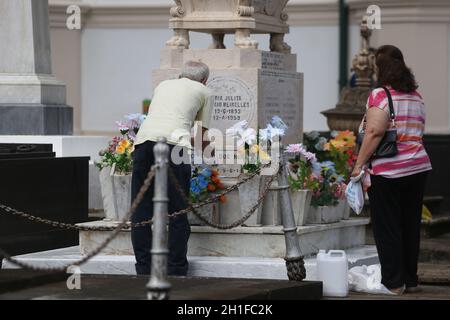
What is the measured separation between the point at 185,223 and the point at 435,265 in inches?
131

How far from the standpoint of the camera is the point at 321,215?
42.5 ft

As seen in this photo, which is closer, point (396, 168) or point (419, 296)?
point (396, 168)

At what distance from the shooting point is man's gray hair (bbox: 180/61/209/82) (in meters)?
12.0

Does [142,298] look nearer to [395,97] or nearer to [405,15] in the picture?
[395,97]

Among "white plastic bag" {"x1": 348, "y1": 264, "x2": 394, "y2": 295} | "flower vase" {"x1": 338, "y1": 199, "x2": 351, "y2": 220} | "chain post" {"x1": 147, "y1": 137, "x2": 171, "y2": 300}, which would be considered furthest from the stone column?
"chain post" {"x1": 147, "y1": 137, "x2": 171, "y2": 300}

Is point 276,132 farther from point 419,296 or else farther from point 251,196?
point 419,296

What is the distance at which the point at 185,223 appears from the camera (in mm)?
11820

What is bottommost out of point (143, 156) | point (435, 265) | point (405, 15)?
point (435, 265)

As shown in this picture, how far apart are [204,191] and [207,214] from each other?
0.19 metres

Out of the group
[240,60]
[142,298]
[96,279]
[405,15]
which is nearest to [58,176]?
[240,60]

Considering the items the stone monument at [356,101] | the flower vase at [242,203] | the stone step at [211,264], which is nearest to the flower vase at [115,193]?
the stone step at [211,264]

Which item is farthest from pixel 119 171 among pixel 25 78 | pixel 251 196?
pixel 25 78

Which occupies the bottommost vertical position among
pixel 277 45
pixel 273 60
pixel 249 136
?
pixel 249 136

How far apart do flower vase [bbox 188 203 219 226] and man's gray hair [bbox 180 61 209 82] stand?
3.40 feet
